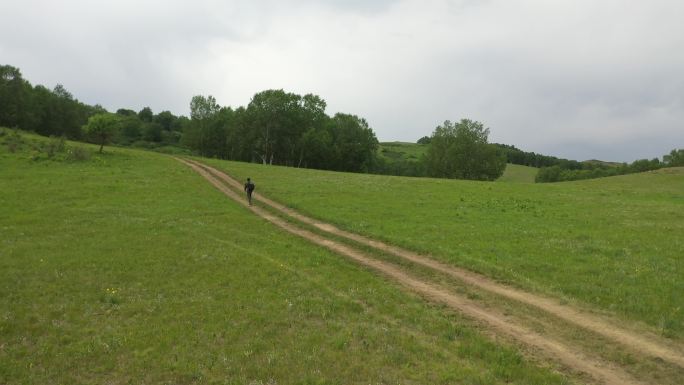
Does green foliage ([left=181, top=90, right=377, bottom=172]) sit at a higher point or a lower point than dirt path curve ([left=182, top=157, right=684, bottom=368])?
higher

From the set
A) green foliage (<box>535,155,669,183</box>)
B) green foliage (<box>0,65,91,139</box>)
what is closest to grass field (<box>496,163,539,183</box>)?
green foliage (<box>535,155,669,183</box>)

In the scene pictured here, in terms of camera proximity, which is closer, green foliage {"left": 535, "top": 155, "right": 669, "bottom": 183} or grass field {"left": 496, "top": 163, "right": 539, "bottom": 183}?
green foliage {"left": 535, "top": 155, "right": 669, "bottom": 183}

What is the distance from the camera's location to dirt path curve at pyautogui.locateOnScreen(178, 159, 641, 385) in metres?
10.2

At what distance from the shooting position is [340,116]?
111438 mm

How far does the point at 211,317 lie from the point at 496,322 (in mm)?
8583

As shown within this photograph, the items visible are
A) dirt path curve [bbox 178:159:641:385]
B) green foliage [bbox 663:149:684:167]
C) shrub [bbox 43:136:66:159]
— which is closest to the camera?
dirt path curve [bbox 178:159:641:385]

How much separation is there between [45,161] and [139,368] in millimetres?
53175

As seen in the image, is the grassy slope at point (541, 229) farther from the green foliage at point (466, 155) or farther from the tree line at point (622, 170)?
the tree line at point (622, 170)

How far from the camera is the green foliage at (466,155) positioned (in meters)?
104

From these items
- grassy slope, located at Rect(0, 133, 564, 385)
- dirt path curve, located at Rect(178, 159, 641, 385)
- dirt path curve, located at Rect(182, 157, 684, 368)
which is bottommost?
grassy slope, located at Rect(0, 133, 564, 385)

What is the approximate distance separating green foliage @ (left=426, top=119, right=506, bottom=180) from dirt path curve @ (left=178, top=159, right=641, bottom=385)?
3340 inches

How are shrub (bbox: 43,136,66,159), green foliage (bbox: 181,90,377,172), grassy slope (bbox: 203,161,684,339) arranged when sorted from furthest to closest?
green foliage (bbox: 181,90,377,172) → shrub (bbox: 43,136,66,159) → grassy slope (bbox: 203,161,684,339)

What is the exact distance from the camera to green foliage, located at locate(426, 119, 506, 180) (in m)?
104

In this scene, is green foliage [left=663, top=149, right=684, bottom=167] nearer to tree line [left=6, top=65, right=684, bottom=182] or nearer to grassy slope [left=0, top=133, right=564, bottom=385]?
tree line [left=6, top=65, right=684, bottom=182]
